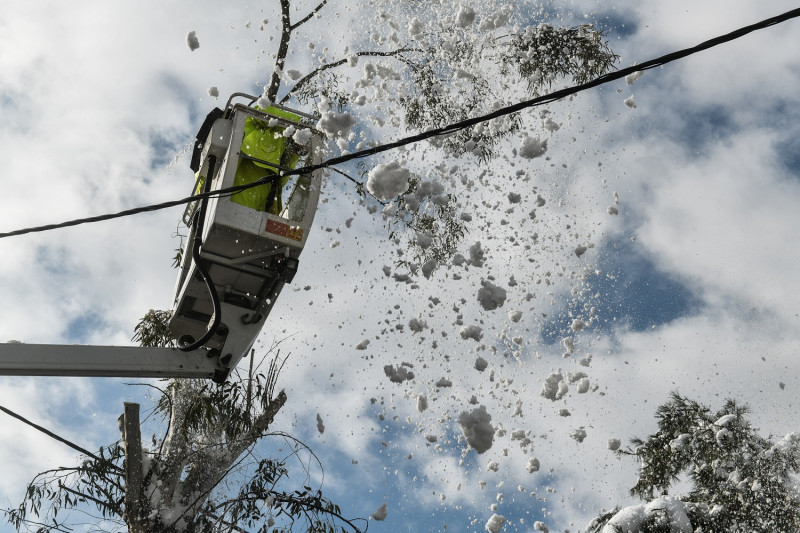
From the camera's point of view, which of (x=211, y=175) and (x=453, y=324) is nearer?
(x=211, y=175)

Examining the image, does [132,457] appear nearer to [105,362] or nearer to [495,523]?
[105,362]

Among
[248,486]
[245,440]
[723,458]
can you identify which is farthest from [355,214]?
[723,458]

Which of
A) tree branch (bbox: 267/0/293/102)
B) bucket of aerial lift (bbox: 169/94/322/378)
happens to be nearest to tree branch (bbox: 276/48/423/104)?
tree branch (bbox: 267/0/293/102)

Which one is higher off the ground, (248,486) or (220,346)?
(248,486)

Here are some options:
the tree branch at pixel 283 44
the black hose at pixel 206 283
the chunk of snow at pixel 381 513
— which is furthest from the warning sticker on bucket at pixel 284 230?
the tree branch at pixel 283 44

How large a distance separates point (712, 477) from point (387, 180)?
8053mm

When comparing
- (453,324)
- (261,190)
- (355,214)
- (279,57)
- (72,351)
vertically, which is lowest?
(72,351)

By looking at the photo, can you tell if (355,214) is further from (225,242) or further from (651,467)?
(651,467)

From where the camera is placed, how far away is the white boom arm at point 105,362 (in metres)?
4.19

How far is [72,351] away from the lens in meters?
4.30

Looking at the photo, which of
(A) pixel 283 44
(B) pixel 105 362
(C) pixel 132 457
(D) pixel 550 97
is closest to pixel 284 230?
(B) pixel 105 362

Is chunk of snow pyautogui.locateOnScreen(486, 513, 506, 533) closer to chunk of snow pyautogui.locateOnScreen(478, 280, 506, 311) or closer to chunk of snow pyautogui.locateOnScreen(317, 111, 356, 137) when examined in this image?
chunk of snow pyautogui.locateOnScreen(478, 280, 506, 311)

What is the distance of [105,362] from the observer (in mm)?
4363

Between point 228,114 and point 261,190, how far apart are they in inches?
25.2
